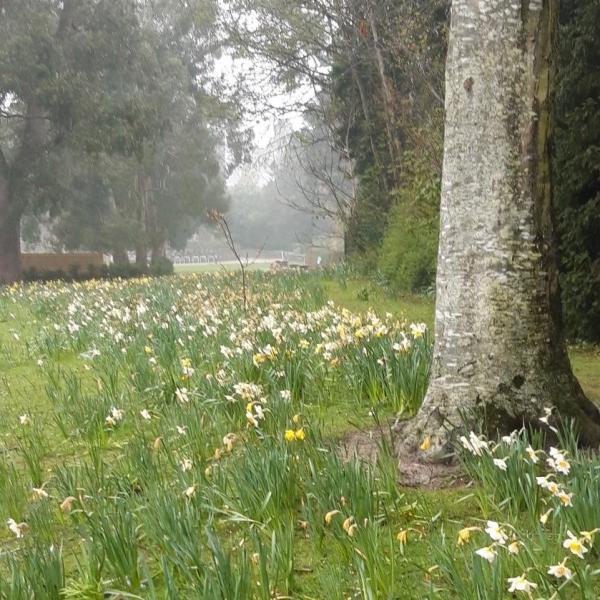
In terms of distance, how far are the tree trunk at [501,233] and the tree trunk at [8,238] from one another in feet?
78.5

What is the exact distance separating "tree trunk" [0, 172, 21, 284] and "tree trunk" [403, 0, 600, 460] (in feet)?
78.5

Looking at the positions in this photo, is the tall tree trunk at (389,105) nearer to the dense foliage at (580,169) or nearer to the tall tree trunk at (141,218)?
the dense foliage at (580,169)

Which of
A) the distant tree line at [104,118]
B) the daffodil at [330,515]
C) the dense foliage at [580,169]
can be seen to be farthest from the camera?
the distant tree line at [104,118]

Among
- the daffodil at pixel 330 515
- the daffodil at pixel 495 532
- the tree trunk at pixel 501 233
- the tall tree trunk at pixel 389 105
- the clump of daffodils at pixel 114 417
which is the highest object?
the tall tree trunk at pixel 389 105

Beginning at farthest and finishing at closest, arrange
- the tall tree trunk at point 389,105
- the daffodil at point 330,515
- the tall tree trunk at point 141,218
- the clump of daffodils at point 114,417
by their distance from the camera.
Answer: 1. the tall tree trunk at point 141,218
2. the tall tree trunk at point 389,105
3. the clump of daffodils at point 114,417
4. the daffodil at point 330,515

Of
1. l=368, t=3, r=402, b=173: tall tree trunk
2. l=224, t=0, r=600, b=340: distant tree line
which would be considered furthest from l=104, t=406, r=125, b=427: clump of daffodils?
l=368, t=3, r=402, b=173: tall tree trunk

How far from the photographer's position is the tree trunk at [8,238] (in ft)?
82.3

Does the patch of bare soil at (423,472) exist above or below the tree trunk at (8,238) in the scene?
below

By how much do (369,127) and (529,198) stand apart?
47.3ft

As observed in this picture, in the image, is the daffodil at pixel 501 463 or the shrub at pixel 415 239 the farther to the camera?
the shrub at pixel 415 239

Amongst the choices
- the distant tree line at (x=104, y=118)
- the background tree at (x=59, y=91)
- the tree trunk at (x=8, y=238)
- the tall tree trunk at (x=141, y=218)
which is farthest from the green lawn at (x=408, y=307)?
the tall tree trunk at (x=141, y=218)

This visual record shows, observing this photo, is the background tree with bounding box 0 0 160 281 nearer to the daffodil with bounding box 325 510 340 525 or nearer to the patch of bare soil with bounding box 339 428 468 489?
the patch of bare soil with bounding box 339 428 468 489

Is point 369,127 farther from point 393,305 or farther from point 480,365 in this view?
point 480,365

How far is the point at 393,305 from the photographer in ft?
37.7
